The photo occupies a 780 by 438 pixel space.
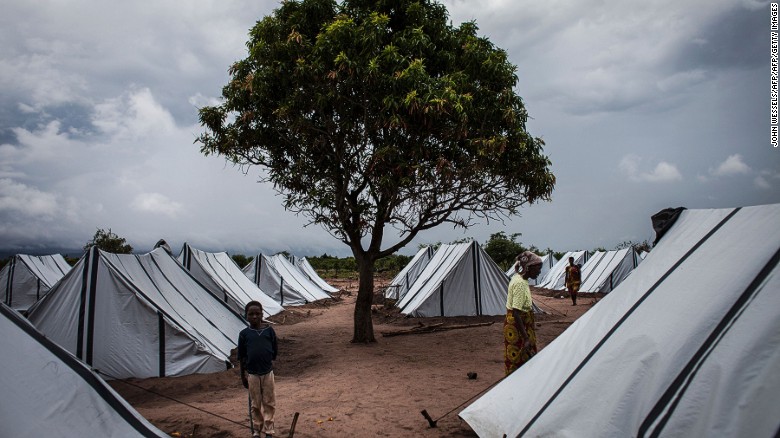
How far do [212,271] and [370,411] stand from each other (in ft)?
33.6

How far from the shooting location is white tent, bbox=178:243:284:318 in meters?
13.5

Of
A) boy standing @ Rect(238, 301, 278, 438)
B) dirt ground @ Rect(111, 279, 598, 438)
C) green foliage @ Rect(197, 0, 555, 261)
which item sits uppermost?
green foliage @ Rect(197, 0, 555, 261)

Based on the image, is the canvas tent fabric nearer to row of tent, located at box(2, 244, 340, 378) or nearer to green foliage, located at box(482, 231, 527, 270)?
row of tent, located at box(2, 244, 340, 378)

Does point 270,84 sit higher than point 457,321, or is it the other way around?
point 270,84

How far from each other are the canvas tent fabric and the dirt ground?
132cm

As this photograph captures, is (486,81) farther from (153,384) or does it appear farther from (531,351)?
(153,384)

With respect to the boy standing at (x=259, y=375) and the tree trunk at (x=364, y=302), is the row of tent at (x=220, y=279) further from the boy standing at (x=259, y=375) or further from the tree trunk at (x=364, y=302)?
the boy standing at (x=259, y=375)

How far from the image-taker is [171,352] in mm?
7297

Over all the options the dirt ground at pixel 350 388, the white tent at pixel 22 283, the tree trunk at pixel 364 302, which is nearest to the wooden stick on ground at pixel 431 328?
the dirt ground at pixel 350 388

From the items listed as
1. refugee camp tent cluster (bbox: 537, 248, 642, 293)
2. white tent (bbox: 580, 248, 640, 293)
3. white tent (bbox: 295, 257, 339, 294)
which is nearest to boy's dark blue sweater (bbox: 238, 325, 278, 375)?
white tent (bbox: 295, 257, 339, 294)

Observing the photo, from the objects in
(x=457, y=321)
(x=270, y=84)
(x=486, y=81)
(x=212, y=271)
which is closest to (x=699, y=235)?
(x=486, y=81)

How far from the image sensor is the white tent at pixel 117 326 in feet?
22.8

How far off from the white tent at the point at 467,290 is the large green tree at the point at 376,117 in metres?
3.81

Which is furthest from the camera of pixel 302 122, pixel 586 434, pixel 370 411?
pixel 302 122
